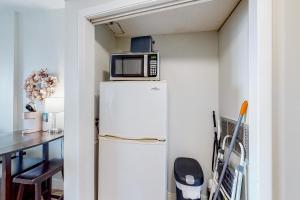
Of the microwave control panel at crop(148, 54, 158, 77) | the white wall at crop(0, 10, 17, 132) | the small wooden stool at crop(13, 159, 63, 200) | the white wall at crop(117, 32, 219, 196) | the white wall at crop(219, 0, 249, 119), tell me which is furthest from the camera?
the white wall at crop(0, 10, 17, 132)

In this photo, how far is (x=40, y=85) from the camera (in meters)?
2.65

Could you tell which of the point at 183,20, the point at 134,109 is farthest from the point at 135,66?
the point at 183,20

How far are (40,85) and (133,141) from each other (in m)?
1.82

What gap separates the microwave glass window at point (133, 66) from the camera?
1.92 m

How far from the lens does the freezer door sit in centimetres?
171

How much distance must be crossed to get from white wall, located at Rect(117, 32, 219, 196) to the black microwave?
1.97 feet

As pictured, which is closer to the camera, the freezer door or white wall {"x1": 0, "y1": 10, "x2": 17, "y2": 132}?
the freezer door

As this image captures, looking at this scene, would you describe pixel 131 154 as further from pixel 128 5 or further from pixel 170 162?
pixel 128 5

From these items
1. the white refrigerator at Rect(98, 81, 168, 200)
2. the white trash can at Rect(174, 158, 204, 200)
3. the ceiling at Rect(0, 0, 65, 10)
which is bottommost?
the white trash can at Rect(174, 158, 204, 200)

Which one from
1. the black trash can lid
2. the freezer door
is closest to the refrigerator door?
the freezer door

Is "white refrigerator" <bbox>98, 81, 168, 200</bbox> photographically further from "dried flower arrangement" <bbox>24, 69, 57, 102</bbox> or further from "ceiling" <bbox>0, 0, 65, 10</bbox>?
"ceiling" <bbox>0, 0, 65, 10</bbox>

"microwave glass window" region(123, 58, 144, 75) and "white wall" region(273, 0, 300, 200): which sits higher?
"microwave glass window" region(123, 58, 144, 75)

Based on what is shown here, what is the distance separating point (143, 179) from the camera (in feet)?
5.72

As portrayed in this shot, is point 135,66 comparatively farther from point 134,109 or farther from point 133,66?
point 134,109
